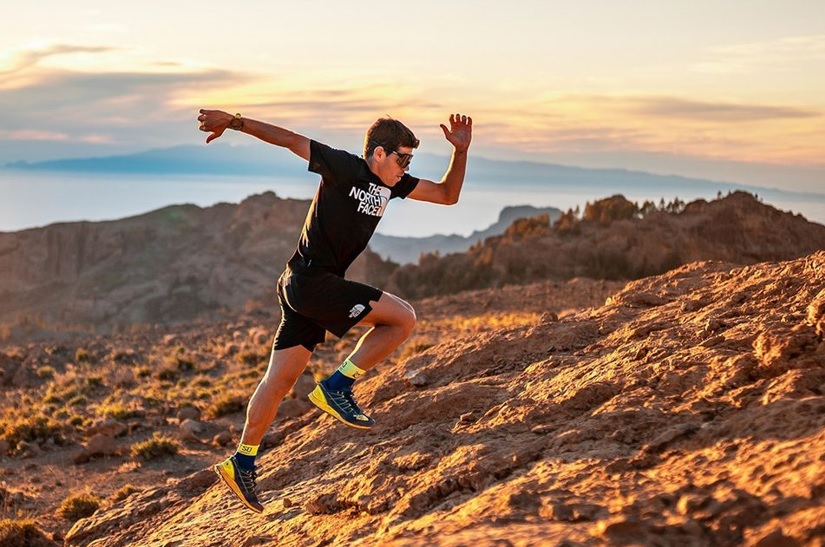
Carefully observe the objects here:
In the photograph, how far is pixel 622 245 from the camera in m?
30.8

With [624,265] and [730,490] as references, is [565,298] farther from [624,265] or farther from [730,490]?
[730,490]

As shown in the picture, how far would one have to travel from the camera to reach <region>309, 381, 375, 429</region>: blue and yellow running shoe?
526 cm

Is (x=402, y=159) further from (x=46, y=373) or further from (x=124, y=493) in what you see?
(x=46, y=373)

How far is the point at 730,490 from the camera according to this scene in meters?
3.34

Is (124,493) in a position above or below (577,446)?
below

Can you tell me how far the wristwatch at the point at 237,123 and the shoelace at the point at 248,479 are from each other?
183cm

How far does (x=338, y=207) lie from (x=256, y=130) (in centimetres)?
57

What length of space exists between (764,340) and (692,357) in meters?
0.36

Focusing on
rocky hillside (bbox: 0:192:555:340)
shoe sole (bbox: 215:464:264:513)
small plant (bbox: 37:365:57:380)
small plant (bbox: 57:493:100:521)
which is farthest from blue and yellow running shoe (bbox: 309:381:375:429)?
rocky hillside (bbox: 0:192:555:340)

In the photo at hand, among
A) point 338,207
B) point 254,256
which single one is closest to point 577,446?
point 338,207

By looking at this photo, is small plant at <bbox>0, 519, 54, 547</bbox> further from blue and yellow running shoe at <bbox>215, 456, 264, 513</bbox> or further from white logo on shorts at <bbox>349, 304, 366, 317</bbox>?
white logo on shorts at <bbox>349, 304, 366, 317</bbox>

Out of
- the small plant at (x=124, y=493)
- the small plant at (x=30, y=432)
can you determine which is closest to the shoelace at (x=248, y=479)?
A: the small plant at (x=124, y=493)

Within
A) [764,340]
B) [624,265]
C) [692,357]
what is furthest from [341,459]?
[624,265]

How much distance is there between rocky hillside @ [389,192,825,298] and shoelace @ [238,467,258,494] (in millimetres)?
23630
